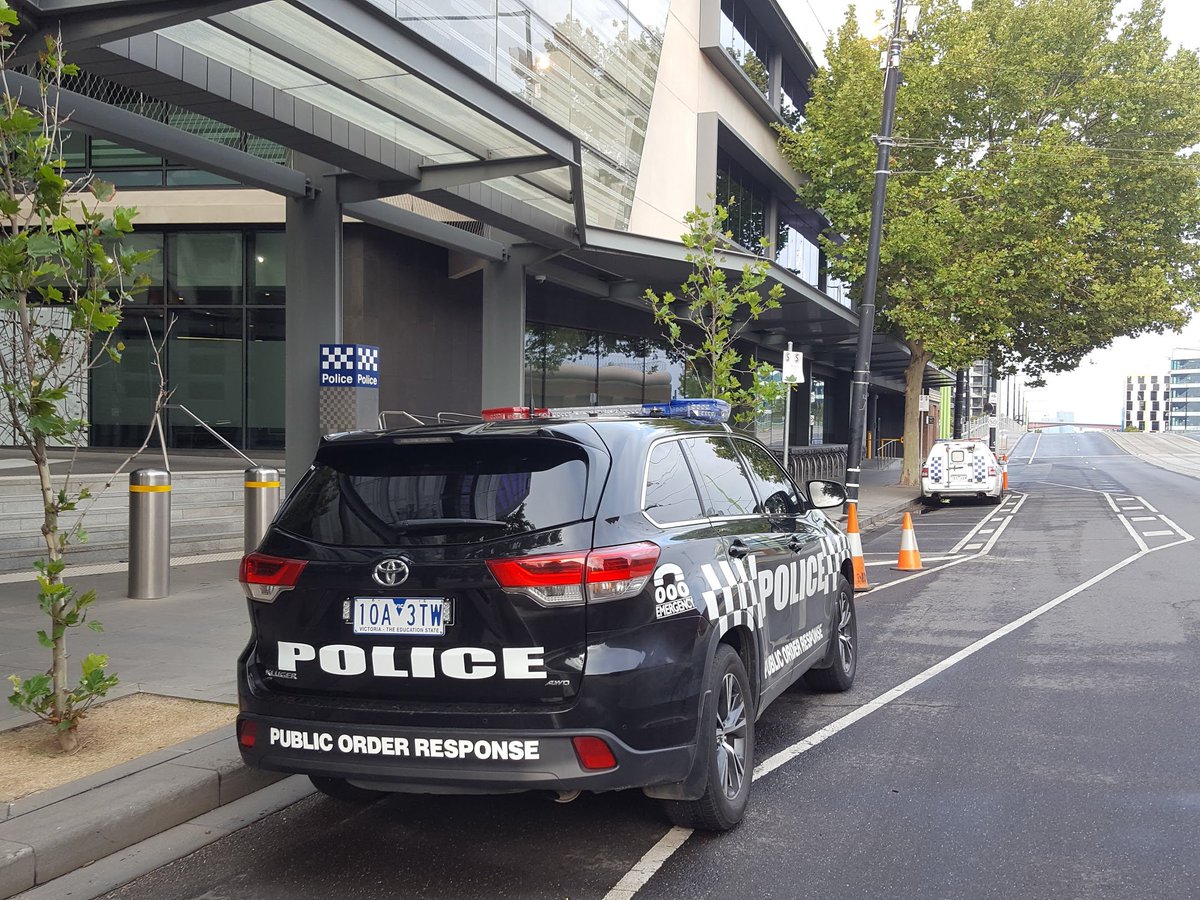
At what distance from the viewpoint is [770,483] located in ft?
20.3

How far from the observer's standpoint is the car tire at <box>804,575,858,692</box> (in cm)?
687

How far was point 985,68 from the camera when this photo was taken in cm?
2975

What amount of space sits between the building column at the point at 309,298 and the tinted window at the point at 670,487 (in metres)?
9.07

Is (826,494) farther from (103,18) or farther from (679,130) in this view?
(679,130)

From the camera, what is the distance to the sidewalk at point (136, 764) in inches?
166

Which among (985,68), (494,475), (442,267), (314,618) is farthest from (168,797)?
(985,68)

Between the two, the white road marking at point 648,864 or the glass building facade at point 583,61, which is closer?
the white road marking at point 648,864

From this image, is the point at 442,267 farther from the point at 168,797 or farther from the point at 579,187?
the point at 168,797

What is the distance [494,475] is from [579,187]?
9.71m

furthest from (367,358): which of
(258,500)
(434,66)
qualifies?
(434,66)

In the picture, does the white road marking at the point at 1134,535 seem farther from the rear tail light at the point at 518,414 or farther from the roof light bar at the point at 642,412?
the roof light bar at the point at 642,412

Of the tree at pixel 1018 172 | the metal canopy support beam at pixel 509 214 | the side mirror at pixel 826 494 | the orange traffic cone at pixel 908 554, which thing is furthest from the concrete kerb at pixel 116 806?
the tree at pixel 1018 172

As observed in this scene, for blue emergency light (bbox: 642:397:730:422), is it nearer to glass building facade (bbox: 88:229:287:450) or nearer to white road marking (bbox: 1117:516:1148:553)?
white road marking (bbox: 1117:516:1148:553)

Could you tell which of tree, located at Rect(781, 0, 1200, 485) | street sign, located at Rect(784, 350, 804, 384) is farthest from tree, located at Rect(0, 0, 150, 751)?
tree, located at Rect(781, 0, 1200, 485)
